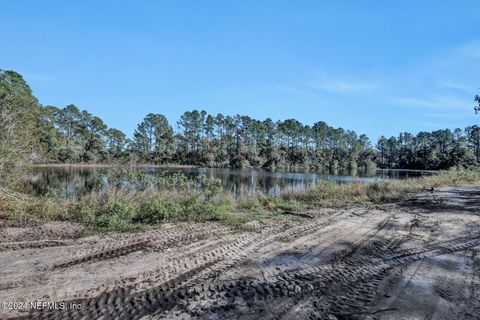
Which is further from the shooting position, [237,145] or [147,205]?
[237,145]

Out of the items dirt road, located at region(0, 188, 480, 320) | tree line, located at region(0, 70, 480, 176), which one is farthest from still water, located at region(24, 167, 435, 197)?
tree line, located at region(0, 70, 480, 176)

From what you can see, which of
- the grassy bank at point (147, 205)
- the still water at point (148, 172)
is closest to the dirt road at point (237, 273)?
the grassy bank at point (147, 205)

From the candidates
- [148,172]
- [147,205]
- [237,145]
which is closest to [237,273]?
[147,205]

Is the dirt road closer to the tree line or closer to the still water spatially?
the still water

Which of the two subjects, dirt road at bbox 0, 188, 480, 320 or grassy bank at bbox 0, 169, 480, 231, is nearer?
dirt road at bbox 0, 188, 480, 320

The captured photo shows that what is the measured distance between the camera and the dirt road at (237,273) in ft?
9.33

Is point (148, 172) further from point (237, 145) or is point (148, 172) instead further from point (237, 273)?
point (237, 145)

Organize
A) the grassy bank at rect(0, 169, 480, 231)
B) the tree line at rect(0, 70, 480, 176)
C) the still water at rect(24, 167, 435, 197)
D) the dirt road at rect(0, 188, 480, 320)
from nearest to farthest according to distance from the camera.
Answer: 1. the dirt road at rect(0, 188, 480, 320)
2. the grassy bank at rect(0, 169, 480, 231)
3. the still water at rect(24, 167, 435, 197)
4. the tree line at rect(0, 70, 480, 176)

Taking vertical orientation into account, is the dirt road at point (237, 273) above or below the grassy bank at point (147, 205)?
below

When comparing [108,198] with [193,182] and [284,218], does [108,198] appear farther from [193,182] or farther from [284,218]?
[284,218]

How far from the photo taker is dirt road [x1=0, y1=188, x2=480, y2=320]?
2844 mm

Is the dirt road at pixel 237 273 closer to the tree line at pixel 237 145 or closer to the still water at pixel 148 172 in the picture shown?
the still water at pixel 148 172

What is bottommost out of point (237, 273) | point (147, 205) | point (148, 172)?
point (237, 273)

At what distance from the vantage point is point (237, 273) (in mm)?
3752
